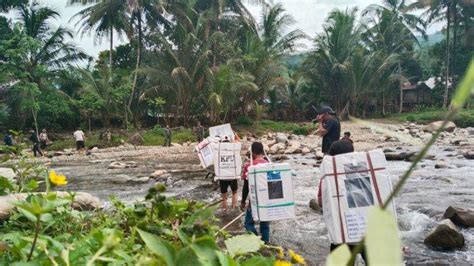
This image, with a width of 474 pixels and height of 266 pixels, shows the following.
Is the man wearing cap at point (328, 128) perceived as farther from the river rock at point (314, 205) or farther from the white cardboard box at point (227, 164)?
the white cardboard box at point (227, 164)

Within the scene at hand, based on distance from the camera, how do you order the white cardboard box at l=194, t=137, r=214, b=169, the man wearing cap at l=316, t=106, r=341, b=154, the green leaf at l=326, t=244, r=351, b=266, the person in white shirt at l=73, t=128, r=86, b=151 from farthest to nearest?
1. the person in white shirt at l=73, t=128, r=86, b=151
2. the white cardboard box at l=194, t=137, r=214, b=169
3. the man wearing cap at l=316, t=106, r=341, b=154
4. the green leaf at l=326, t=244, r=351, b=266

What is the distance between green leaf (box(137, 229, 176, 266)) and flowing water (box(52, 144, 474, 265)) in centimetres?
146

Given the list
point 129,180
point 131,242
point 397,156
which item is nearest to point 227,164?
point 129,180

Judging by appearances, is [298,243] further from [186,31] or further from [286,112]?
[286,112]

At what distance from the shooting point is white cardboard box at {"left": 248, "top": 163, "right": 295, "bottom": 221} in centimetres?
431

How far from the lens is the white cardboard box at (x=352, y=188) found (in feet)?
10.5

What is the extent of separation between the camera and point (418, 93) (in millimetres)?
34688

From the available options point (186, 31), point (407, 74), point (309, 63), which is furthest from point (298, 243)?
point (407, 74)

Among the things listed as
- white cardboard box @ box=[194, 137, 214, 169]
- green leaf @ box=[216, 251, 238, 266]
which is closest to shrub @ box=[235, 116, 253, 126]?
white cardboard box @ box=[194, 137, 214, 169]

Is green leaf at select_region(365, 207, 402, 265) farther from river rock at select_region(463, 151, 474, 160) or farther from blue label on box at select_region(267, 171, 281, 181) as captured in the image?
river rock at select_region(463, 151, 474, 160)

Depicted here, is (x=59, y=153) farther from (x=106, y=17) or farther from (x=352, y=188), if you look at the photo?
(x=352, y=188)

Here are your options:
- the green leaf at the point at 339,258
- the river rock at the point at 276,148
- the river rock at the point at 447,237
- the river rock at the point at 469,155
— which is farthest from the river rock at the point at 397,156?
the green leaf at the point at 339,258

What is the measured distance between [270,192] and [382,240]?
4.03 m

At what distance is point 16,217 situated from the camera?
1801 millimetres
